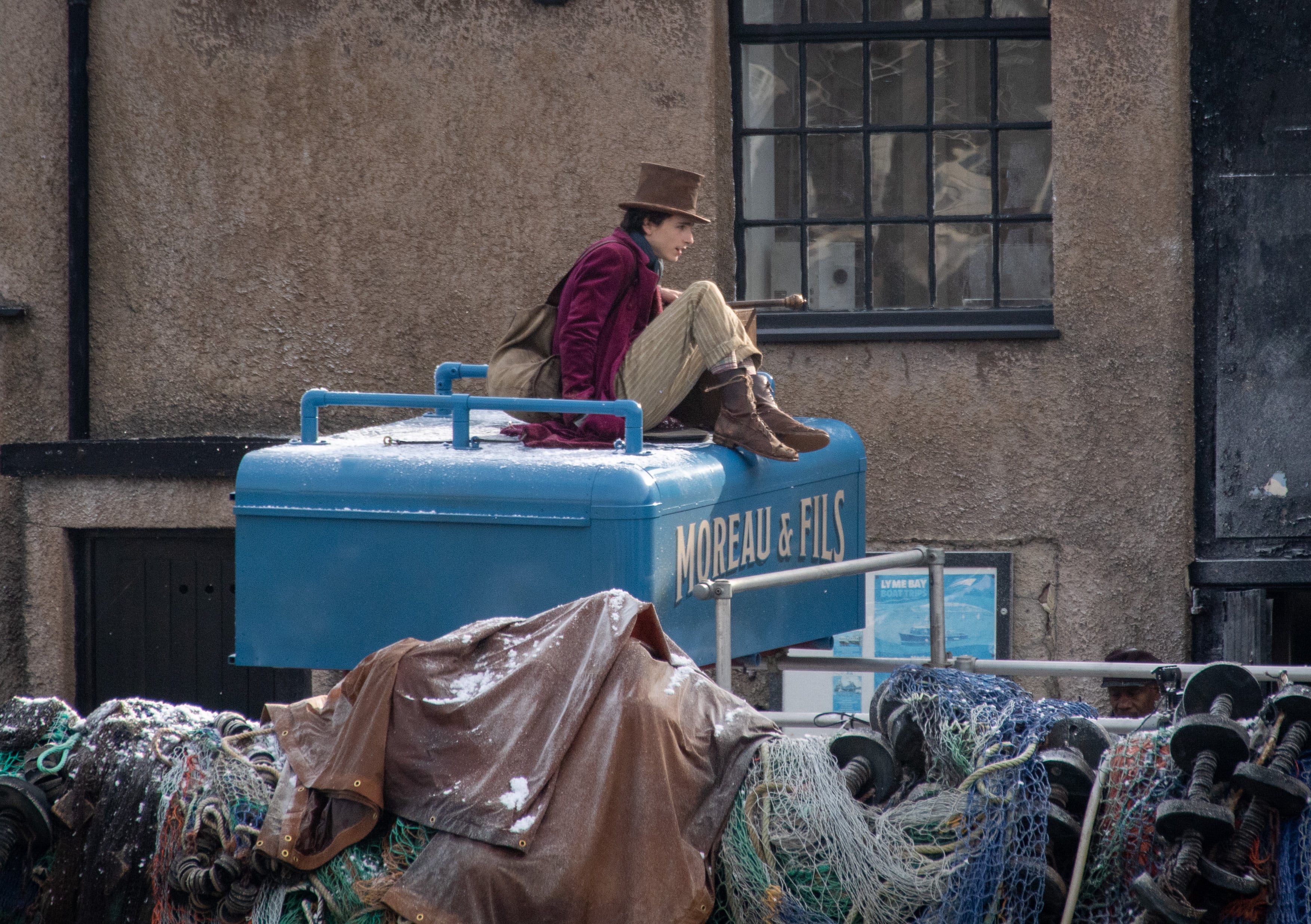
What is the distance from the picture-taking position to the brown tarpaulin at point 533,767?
3.41 meters

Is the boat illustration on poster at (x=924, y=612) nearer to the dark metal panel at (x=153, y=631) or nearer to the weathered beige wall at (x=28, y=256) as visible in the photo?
the dark metal panel at (x=153, y=631)

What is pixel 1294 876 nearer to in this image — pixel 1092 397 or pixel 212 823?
pixel 212 823

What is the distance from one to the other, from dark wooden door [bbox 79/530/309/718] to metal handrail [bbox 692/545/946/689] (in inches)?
135

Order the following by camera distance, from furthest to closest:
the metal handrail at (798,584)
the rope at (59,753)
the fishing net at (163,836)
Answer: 1. the metal handrail at (798,584)
2. the rope at (59,753)
3. the fishing net at (163,836)

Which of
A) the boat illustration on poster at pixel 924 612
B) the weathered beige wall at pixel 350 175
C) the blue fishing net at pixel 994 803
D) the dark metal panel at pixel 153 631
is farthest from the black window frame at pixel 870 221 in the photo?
the blue fishing net at pixel 994 803

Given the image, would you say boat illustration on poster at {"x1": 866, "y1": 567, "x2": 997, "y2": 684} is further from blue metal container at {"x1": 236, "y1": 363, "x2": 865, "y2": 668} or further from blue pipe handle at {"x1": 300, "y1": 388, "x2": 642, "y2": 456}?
blue pipe handle at {"x1": 300, "y1": 388, "x2": 642, "y2": 456}

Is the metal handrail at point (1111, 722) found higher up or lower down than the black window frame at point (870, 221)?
lower down

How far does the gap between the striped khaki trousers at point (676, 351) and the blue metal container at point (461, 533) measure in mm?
234

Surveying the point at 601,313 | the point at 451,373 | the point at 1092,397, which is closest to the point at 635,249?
the point at 601,313

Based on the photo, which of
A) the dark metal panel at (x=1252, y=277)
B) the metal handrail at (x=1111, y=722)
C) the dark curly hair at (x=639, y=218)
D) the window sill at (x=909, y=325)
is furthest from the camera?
the window sill at (x=909, y=325)

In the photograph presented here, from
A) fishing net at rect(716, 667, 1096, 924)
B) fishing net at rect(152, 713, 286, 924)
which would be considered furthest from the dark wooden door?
fishing net at rect(716, 667, 1096, 924)

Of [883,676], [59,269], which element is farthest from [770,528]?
[59,269]

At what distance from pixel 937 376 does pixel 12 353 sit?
4.78 metres

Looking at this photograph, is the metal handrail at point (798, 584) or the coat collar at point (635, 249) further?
the coat collar at point (635, 249)
